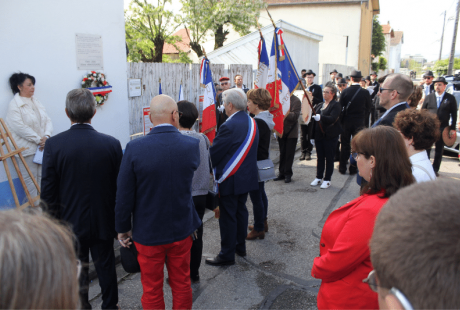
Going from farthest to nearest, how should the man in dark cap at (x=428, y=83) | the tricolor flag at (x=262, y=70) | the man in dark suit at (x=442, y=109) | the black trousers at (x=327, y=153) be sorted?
1. the man in dark cap at (x=428, y=83)
2. the man in dark suit at (x=442, y=109)
3. the tricolor flag at (x=262, y=70)
4. the black trousers at (x=327, y=153)

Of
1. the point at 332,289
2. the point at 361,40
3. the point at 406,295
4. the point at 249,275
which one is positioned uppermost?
the point at 361,40

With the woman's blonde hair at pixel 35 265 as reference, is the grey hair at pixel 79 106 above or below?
above

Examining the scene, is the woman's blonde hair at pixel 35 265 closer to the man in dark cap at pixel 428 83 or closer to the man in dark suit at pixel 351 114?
the man in dark suit at pixel 351 114

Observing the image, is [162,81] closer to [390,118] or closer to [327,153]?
[327,153]

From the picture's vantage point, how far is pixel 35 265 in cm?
69

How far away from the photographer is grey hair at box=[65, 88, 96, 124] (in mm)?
2670

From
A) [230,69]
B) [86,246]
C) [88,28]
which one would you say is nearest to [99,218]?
[86,246]

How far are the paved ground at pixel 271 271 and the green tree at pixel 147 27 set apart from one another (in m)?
23.0

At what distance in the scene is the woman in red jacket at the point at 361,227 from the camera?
5.75 ft

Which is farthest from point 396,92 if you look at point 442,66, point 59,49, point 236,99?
point 442,66

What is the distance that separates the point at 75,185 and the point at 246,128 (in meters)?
1.80

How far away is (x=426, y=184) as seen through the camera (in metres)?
0.84

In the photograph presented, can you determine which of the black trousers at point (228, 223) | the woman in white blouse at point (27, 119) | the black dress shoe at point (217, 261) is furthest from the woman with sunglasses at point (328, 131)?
the woman in white blouse at point (27, 119)

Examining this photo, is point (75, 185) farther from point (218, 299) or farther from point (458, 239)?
point (458, 239)
